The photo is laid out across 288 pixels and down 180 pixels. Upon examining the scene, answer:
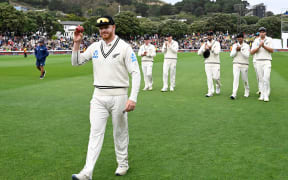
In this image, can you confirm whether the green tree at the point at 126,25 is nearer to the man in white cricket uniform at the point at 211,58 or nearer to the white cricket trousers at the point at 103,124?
the man in white cricket uniform at the point at 211,58

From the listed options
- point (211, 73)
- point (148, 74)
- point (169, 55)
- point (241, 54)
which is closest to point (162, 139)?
point (241, 54)

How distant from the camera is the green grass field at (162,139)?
5223mm

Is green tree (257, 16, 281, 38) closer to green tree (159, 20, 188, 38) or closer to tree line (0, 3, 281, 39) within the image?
tree line (0, 3, 281, 39)

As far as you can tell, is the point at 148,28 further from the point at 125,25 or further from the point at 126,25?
the point at 125,25

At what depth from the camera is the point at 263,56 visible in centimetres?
1141

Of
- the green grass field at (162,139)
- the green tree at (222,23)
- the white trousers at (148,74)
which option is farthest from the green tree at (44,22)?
the green grass field at (162,139)

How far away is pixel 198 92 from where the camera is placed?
14.0m

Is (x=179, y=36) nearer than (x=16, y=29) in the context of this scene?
No

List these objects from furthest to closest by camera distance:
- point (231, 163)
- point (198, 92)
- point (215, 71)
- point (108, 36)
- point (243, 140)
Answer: point (198, 92) → point (215, 71) → point (243, 140) → point (231, 163) → point (108, 36)

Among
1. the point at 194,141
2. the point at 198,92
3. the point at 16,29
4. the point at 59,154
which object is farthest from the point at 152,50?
the point at 16,29

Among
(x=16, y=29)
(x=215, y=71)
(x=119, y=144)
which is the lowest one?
(x=119, y=144)

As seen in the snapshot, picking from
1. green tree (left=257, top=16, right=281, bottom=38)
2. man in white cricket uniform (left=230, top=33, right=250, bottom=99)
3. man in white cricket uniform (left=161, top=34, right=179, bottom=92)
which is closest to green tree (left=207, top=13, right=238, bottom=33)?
green tree (left=257, top=16, right=281, bottom=38)

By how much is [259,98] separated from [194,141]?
601 centimetres

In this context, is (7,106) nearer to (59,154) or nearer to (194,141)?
(59,154)
